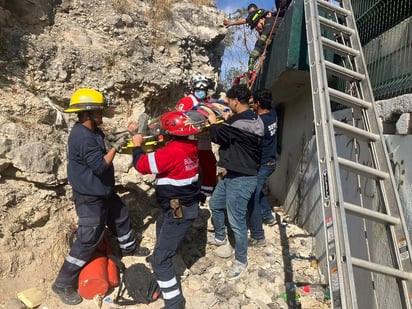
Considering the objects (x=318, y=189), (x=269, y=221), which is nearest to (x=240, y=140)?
(x=318, y=189)

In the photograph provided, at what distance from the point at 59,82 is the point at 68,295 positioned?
284 cm

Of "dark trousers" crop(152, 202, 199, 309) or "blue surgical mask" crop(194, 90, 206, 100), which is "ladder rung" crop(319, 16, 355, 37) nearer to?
"blue surgical mask" crop(194, 90, 206, 100)

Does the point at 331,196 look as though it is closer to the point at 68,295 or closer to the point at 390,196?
the point at 390,196

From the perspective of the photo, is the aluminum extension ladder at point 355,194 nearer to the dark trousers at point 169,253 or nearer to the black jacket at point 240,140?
the black jacket at point 240,140

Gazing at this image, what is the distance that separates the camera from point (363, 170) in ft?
7.70

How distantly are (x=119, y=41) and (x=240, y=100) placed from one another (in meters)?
2.83

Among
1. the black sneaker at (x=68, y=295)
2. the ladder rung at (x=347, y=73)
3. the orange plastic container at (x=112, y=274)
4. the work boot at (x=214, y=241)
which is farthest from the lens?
the work boot at (x=214, y=241)

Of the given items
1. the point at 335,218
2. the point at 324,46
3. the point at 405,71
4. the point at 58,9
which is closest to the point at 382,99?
the point at 405,71

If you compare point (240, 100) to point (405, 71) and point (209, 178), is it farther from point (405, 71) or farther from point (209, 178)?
point (405, 71)

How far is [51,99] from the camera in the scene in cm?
465

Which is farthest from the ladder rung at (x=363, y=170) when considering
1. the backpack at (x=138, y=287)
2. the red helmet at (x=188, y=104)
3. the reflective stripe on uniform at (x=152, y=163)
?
the backpack at (x=138, y=287)

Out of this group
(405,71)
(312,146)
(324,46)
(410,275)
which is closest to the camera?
(410,275)

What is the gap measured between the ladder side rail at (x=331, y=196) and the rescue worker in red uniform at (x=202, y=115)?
4.17 ft

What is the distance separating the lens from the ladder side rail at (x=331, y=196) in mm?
1872
